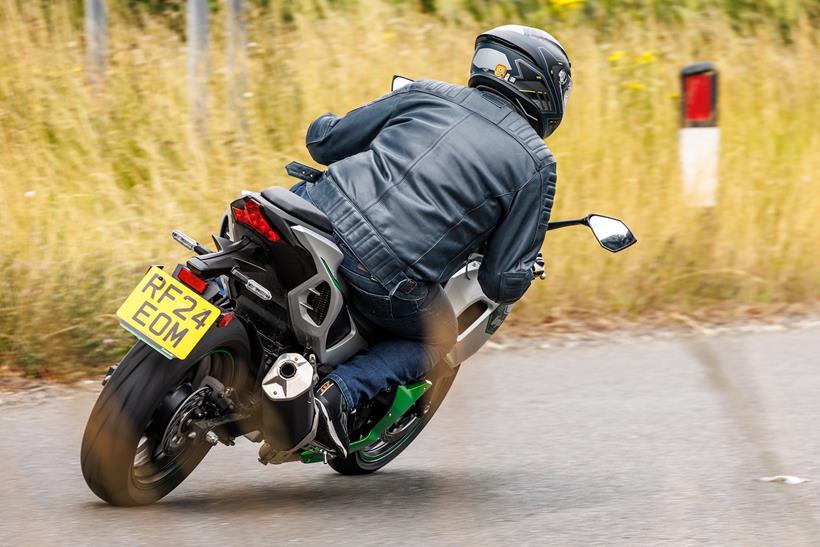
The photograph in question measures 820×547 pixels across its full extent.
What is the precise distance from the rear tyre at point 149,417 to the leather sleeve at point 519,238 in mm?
820

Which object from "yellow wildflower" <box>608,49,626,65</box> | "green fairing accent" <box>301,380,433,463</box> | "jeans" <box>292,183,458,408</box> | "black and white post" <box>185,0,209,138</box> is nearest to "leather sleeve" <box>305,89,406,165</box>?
"jeans" <box>292,183,458,408</box>

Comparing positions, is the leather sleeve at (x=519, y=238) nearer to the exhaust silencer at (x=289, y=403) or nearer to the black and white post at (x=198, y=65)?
the exhaust silencer at (x=289, y=403)

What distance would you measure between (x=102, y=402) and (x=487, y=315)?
4.50ft

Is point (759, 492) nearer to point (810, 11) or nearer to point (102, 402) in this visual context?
point (102, 402)

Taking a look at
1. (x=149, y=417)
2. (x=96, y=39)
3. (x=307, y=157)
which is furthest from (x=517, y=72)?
(x=96, y=39)

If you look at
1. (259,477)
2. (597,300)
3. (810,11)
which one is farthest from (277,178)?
(810,11)

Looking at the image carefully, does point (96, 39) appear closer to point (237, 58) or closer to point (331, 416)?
point (237, 58)

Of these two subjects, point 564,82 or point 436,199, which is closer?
point 436,199

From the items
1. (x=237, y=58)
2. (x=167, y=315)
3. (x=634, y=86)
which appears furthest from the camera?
(x=634, y=86)

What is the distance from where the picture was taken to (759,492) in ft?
14.2

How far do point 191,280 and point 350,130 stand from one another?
0.87 metres

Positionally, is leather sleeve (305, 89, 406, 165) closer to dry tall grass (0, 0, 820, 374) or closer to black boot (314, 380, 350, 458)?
black boot (314, 380, 350, 458)

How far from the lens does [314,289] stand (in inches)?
154

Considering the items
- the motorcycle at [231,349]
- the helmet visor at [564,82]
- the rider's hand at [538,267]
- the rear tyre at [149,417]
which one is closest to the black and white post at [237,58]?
the rider's hand at [538,267]
